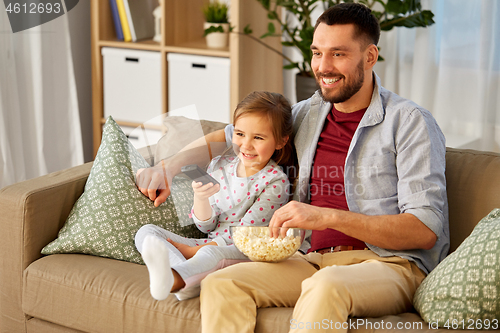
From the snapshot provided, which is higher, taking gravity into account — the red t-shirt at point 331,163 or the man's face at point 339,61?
the man's face at point 339,61

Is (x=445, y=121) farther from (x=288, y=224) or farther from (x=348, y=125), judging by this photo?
(x=288, y=224)

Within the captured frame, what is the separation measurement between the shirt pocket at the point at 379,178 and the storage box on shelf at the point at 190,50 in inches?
61.4

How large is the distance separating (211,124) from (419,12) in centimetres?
136

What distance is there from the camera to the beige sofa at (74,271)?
1562mm

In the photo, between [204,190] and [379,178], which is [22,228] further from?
[379,178]

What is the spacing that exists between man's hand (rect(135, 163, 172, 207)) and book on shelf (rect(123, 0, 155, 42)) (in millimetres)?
1801

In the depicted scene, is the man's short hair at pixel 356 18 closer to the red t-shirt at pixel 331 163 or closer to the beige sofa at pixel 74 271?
the red t-shirt at pixel 331 163

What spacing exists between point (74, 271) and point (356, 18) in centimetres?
109

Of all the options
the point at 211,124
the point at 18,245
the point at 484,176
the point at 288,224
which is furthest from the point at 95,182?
the point at 484,176

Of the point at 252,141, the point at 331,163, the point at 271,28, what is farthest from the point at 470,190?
the point at 271,28

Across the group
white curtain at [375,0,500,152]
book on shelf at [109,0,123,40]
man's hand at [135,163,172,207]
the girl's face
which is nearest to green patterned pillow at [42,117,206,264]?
man's hand at [135,163,172,207]

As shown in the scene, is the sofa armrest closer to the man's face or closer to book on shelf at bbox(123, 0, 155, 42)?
the man's face

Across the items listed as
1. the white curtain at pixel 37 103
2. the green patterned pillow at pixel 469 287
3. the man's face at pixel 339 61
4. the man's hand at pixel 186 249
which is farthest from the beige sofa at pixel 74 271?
the white curtain at pixel 37 103

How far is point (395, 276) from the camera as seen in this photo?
1.46m
